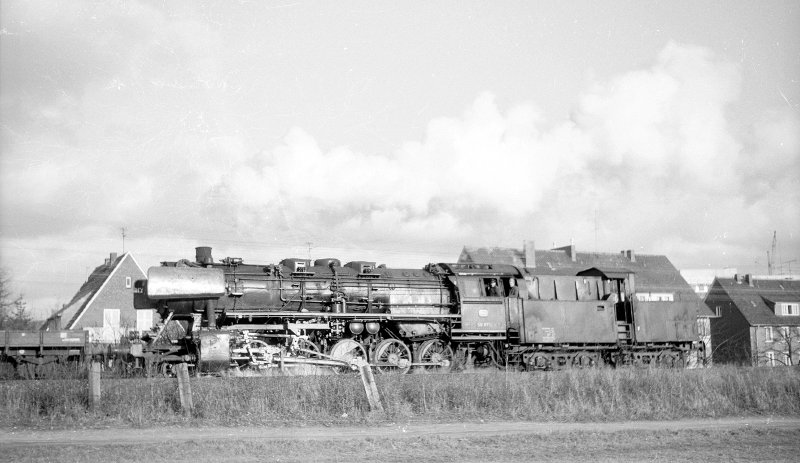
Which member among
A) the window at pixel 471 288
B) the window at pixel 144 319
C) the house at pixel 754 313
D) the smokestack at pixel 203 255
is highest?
the smokestack at pixel 203 255

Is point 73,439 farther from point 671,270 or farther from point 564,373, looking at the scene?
point 671,270

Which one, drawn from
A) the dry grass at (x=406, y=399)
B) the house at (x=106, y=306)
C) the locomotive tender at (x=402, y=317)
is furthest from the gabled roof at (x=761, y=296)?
the house at (x=106, y=306)

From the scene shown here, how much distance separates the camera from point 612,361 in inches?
1036

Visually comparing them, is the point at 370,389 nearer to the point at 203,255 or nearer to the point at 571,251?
the point at 203,255

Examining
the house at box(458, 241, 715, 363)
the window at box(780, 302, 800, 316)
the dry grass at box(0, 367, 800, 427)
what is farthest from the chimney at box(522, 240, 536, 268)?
the dry grass at box(0, 367, 800, 427)

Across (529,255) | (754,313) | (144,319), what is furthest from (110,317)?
(754,313)

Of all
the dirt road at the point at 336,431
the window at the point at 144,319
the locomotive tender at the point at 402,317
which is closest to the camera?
the dirt road at the point at 336,431

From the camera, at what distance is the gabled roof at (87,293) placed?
48.7m

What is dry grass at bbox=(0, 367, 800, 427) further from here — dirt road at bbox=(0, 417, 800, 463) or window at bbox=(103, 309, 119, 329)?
window at bbox=(103, 309, 119, 329)

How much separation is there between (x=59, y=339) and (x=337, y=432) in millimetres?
18751

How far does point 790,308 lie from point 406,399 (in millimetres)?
53035

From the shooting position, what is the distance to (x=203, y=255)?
2138 centimetres

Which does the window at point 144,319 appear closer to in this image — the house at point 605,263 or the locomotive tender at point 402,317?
the house at point 605,263

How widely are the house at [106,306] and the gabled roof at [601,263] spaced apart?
2409cm
